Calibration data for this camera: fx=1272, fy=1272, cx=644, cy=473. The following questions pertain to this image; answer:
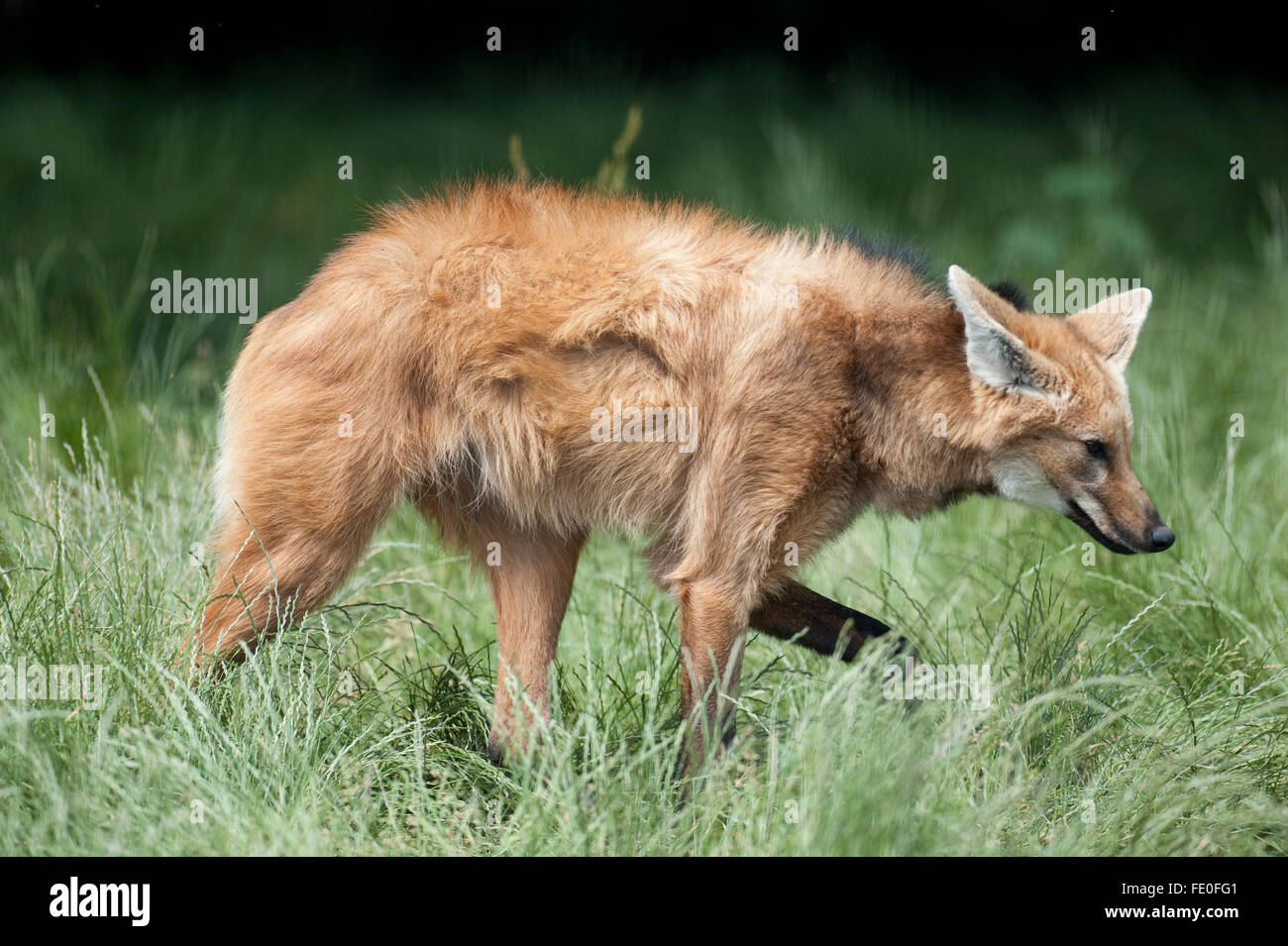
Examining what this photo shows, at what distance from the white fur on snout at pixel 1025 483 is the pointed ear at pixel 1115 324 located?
40 centimetres

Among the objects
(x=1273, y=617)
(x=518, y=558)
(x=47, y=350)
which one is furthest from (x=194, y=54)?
(x=1273, y=617)

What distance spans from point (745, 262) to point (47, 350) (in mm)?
3310

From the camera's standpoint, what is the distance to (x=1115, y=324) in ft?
12.0

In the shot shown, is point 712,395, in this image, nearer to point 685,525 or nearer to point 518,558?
point 685,525

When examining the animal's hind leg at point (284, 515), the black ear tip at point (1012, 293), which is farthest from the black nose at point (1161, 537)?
the animal's hind leg at point (284, 515)

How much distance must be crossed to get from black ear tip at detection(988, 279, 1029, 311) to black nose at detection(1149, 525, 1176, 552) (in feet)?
2.37

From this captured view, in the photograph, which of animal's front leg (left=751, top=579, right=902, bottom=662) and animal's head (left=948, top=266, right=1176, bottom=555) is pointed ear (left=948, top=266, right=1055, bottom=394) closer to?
animal's head (left=948, top=266, right=1176, bottom=555)

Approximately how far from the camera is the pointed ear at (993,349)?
3.27 metres

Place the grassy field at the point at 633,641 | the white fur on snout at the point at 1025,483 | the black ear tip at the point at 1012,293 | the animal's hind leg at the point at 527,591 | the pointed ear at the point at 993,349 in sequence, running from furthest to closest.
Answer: the animal's hind leg at the point at 527,591 < the black ear tip at the point at 1012,293 < the white fur on snout at the point at 1025,483 < the pointed ear at the point at 993,349 < the grassy field at the point at 633,641

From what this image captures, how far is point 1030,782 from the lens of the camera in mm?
3080

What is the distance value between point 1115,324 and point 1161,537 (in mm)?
686

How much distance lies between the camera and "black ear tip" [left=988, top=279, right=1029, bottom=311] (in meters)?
3.59

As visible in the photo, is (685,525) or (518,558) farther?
(518,558)

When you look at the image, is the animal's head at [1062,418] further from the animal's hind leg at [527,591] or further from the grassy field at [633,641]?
the animal's hind leg at [527,591]
